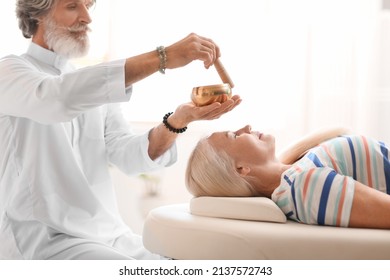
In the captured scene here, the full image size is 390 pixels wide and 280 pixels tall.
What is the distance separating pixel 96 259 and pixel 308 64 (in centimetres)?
260

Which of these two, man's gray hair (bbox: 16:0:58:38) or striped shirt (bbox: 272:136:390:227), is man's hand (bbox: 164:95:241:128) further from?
man's gray hair (bbox: 16:0:58:38)

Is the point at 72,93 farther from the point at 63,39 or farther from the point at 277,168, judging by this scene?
the point at 277,168

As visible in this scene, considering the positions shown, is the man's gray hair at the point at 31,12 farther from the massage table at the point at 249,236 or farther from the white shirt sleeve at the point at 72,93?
the massage table at the point at 249,236

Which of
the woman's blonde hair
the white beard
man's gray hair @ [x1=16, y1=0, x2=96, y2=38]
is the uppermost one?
man's gray hair @ [x1=16, y1=0, x2=96, y2=38]

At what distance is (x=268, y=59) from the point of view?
394 centimetres

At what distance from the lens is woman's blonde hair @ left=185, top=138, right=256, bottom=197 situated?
1812 mm

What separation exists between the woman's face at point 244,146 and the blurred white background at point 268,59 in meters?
2.04

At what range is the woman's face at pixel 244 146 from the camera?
185 centimetres

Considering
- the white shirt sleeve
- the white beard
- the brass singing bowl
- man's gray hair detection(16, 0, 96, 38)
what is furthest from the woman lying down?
man's gray hair detection(16, 0, 96, 38)

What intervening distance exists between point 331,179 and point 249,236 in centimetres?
30

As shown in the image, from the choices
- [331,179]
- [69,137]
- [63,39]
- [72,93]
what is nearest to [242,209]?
[331,179]

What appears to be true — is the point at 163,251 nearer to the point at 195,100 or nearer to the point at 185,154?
the point at 195,100

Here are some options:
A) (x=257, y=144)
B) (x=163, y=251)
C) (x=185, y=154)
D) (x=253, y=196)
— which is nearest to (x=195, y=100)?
(x=257, y=144)

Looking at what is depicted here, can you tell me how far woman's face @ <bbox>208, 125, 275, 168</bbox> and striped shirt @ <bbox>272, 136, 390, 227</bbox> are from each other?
13 cm
